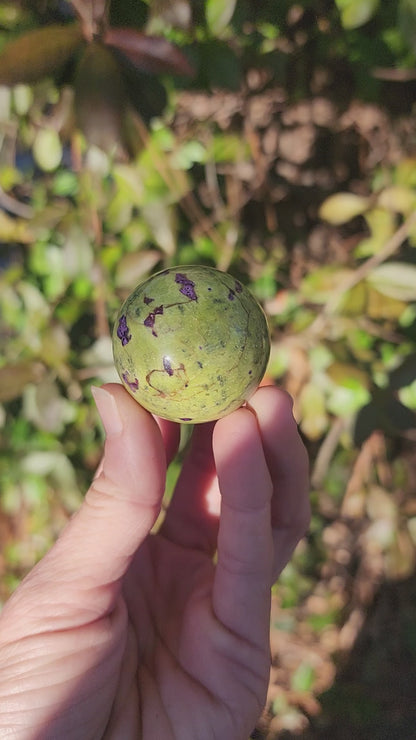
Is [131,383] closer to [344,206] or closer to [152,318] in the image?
[152,318]

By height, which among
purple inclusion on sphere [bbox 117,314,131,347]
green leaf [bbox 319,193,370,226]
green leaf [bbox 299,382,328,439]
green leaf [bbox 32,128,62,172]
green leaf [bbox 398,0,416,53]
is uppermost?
green leaf [bbox 398,0,416,53]

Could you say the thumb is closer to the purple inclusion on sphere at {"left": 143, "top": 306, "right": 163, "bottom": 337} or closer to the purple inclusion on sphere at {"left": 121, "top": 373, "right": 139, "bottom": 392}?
the purple inclusion on sphere at {"left": 121, "top": 373, "right": 139, "bottom": 392}

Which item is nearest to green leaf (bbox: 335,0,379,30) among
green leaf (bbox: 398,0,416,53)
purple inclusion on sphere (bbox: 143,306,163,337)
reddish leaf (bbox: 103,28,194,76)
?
green leaf (bbox: 398,0,416,53)

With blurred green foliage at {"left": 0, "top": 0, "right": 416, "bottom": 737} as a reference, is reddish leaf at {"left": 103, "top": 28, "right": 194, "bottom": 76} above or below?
above

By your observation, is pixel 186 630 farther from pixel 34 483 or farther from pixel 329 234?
pixel 329 234

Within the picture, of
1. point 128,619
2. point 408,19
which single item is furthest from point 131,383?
point 408,19

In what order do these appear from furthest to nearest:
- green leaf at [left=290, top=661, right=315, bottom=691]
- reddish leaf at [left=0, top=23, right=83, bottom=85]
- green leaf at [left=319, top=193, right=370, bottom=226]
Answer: green leaf at [left=290, top=661, right=315, bottom=691]
green leaf at [left=319, top=193, right=370, bottom=226]
reddish leaf at [left=0, top=23, right=83, bottom=85]
